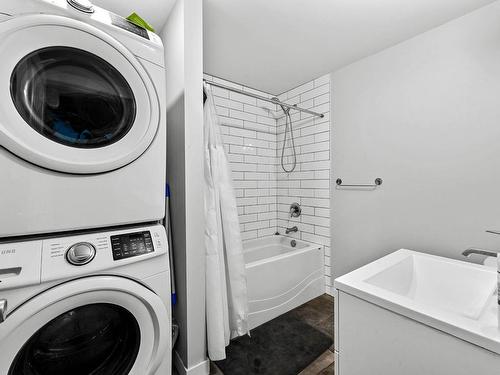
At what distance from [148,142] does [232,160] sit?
150cm

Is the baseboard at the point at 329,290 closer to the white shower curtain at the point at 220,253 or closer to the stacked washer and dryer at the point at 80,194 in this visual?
the white shower curtain at the point at 220,253

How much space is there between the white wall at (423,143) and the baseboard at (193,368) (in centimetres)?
140

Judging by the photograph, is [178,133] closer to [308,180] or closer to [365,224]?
[308,180]

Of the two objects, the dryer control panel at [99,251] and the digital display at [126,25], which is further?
the digital display at [126,25]

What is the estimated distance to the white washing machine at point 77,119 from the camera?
2.24 ft

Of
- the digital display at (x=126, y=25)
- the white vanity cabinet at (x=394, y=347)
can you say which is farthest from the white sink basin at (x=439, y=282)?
the digital display at (x=126, y=25)

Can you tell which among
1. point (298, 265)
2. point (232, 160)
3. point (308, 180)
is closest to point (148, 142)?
point (232, 160)

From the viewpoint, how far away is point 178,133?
128 cm

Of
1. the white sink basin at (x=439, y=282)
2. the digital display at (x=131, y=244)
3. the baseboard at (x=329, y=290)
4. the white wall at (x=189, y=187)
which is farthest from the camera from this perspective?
the baseboard at (x=329, y=290)

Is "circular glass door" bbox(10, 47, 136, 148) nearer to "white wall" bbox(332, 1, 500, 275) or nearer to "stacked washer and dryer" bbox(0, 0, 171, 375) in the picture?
"stacked washer and dryer" bbox(0, 0, 171, 375)

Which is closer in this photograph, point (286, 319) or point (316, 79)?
point (286, 319)

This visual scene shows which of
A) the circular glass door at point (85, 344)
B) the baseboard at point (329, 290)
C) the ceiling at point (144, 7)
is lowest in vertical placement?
the baseboard at point (329, 290)

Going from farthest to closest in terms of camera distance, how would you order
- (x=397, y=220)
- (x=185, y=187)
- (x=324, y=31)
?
(x=397, y=220) → (x=324, y=31) → (x=185, y=187)

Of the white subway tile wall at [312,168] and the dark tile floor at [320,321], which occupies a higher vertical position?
the white subway tile wall at [312,168]
